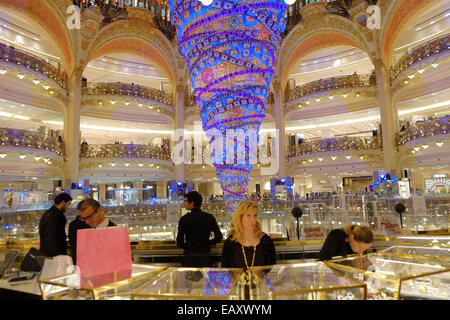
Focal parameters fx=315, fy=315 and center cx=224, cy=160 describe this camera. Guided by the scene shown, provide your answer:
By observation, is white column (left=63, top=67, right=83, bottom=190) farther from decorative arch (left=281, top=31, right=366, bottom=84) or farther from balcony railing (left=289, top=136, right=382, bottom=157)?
balcony railing (left=289, top=136, right=382, bottom=157)

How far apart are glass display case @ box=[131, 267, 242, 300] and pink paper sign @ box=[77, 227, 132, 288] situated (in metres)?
0.16

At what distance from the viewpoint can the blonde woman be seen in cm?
203

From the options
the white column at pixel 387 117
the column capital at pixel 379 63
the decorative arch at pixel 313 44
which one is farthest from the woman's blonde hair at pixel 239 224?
the decorative arch at pixel 313 44

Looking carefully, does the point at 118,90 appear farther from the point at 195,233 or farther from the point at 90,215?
the point at 90,215

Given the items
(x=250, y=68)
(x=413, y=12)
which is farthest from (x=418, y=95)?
(x=250, y=68)

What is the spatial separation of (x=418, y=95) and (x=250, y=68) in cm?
1184

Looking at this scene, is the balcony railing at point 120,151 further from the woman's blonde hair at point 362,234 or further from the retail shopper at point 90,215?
the woman's blonde hair at point 362,234

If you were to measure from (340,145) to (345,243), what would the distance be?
13.7 meters

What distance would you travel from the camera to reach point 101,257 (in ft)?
4.73

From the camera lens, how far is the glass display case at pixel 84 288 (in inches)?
50.3

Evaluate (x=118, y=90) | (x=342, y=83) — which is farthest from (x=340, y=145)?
(x=118, y=90)

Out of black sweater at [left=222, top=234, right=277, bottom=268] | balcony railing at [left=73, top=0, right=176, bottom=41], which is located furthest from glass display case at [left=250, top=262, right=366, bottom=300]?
balcony railing at [left=73, top=0, right=176, bottom=41]
